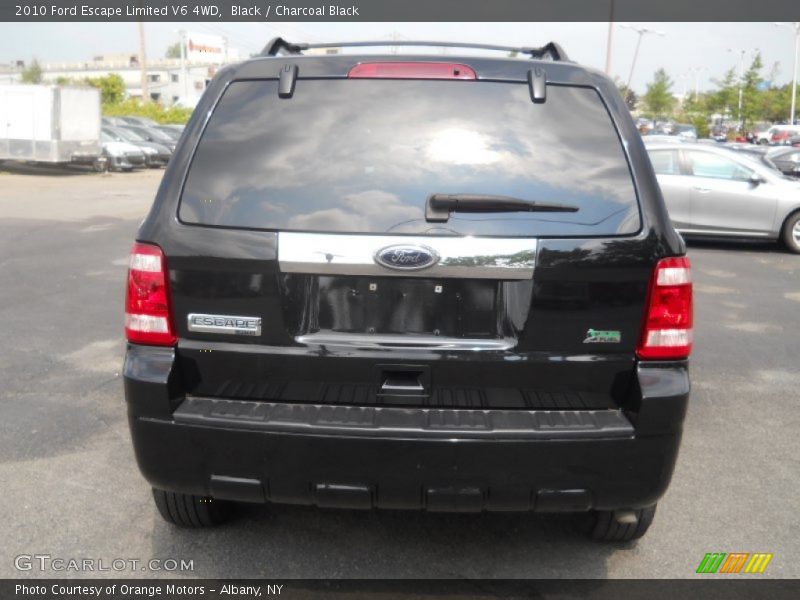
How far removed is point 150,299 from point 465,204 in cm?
118

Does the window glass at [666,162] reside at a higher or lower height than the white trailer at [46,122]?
higher

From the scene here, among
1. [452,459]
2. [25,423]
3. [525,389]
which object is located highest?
[525,389]

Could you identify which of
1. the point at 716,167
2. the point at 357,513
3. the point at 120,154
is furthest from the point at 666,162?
the point at 120,154

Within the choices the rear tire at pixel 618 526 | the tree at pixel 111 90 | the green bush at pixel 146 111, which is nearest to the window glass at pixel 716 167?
the rear tire at pixel 618 526

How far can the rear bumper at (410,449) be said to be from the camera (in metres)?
2.85

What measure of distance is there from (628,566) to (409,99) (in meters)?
2.09

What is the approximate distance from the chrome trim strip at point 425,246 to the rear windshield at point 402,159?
4 cm

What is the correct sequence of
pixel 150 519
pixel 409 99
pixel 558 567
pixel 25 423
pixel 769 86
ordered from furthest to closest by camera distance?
1. pixel 769 86
2. pixel 25 423
3. pixel 150 519
4. pixel 558 567
5. pixel 409 99

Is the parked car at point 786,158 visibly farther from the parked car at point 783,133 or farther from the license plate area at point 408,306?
the parked car at point 783,133

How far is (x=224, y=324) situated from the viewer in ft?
9.64

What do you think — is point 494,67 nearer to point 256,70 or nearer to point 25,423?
point 256,70

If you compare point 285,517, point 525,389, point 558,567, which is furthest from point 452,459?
point 285,517

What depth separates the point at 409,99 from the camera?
304cm

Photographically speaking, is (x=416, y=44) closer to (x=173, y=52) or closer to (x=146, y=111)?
(x=146, y=111)
